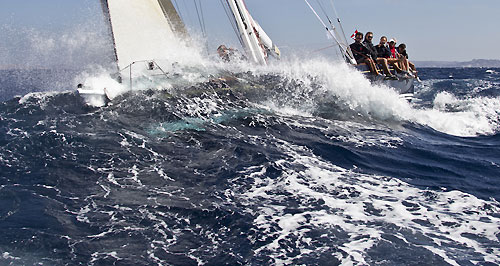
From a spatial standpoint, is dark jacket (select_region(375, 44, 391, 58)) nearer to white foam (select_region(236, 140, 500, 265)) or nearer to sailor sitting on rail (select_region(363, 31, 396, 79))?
sailor sitting on rail (select_region(363, 31, 396, 79))

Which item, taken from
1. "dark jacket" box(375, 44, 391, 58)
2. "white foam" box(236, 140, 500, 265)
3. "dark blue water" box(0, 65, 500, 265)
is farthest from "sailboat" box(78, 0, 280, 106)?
"white foam" box(236, 140, 500, 265)

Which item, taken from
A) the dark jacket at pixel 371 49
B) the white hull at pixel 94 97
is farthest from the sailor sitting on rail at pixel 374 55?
the white hull at pixel 94 97

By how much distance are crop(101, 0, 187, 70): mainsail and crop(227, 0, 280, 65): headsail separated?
1.96 meters

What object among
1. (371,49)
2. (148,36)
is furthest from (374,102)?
(148,36)

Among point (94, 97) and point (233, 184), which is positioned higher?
point (94, 97)

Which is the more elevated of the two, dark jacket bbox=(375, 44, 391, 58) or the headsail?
the headsail

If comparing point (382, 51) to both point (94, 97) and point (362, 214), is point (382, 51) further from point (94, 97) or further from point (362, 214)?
point (362, 214)

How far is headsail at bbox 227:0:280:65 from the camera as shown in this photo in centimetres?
1430

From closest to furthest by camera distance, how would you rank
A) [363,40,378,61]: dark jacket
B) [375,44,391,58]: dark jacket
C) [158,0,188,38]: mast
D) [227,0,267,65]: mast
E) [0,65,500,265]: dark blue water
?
[0,65,500,265]: dark blue water, [158,0,188,38]: mast, [227,0,267,65]: mast, [363,40,378,61]: dark jacket, [375,44,391,58]: dark jacket

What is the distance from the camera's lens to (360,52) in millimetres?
15477

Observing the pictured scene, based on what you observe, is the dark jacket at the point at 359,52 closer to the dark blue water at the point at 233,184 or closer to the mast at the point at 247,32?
the mast at the point at 247,32

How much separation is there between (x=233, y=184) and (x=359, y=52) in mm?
10509

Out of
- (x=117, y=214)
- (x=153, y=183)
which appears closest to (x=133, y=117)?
(x=153, y=183)

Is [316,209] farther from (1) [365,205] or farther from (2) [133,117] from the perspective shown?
(2) [133,117]
